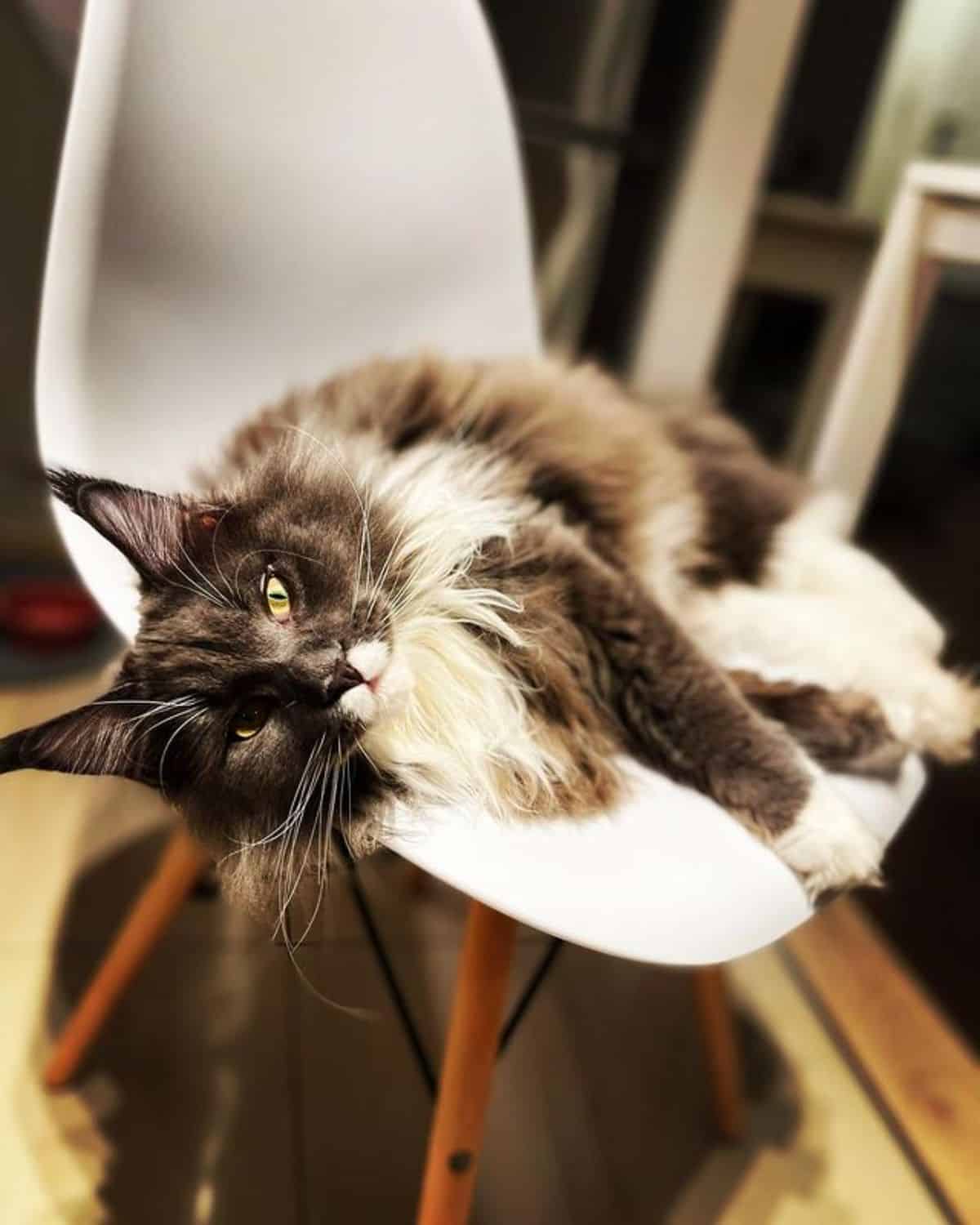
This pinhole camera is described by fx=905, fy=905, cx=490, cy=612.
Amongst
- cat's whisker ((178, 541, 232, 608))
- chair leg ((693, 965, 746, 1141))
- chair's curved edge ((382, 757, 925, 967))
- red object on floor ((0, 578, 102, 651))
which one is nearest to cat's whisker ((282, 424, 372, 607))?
→ cat's whisker ((178, 541, 232, 608))

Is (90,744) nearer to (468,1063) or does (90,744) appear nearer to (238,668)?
(238,668)

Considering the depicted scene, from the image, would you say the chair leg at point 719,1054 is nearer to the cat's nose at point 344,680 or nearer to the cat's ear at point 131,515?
the cat's nose at point 344,680

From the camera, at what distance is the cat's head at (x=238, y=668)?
0.68 m

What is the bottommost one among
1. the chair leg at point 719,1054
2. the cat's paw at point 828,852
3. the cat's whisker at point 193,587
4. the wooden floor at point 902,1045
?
the wooden floor at point 902,1045

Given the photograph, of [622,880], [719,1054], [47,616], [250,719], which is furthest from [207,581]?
[47,616]

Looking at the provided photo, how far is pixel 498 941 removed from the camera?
69cm

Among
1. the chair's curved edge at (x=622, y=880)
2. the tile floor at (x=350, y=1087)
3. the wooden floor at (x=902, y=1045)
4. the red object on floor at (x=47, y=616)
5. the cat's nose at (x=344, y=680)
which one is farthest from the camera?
the red object on floor at (x=47, y=616)

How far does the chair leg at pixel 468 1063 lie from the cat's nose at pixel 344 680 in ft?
0.63

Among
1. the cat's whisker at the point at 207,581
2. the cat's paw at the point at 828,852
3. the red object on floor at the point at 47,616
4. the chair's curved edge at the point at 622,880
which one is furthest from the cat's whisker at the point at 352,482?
the red object on floor at the point at 47,616

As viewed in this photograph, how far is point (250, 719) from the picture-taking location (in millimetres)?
710

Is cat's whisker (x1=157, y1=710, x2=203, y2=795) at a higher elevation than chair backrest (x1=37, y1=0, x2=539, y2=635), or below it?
below

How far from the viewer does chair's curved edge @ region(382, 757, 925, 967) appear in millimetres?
573

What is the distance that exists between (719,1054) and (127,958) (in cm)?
74

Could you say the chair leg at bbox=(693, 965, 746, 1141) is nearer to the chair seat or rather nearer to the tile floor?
the tile floor
